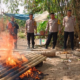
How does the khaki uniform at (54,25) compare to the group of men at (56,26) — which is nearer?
the group of men at (56,26)

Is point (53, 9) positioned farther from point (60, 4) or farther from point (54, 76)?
point (54, 76)

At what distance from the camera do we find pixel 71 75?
11.1ft

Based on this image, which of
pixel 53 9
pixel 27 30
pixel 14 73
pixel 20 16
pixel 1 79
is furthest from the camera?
pixel 20 16

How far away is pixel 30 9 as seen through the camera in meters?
16.6

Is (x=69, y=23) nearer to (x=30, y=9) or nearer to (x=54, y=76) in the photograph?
(x=54, y=76)

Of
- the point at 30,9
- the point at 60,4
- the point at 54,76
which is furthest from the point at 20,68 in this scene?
the point at 30,9

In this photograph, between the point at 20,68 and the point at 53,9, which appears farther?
the point at 53,9

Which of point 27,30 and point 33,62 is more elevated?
point 27,30

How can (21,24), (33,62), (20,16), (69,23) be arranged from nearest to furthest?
(33,62) → (69,23) → (20,16) → (21,24)

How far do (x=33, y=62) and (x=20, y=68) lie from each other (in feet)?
2.32

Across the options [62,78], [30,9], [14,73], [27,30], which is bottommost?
[62,78]

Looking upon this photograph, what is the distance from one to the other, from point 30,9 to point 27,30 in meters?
9.92

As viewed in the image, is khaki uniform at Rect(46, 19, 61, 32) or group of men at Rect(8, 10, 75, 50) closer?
group of men at Rect(8, 10, 75, 50)

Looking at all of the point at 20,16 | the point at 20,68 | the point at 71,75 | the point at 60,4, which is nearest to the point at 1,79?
the point at 20,68
